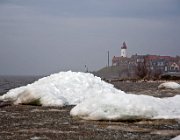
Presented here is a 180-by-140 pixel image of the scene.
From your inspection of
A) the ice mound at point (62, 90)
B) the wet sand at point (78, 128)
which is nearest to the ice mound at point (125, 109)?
the wet sand at point (78, 128)

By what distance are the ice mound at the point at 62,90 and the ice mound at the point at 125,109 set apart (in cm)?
501

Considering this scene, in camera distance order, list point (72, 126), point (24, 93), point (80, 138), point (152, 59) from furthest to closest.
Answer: point (152, 59) < point (24, 93) < point (72, 126) < point (80, 138)

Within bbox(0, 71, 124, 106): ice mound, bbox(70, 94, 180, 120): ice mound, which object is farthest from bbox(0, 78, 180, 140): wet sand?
bbox(0, 71, 124, 106): ice mound

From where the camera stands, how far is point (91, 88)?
20531 mm

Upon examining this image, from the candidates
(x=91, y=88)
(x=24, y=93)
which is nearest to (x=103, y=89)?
(x=91, y=88)

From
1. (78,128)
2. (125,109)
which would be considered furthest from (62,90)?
(78,128)

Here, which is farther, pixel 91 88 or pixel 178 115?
pixel 91 88

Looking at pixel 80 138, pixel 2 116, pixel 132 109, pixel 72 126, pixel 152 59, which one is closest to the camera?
pixel 80 138

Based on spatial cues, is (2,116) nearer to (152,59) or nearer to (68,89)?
(68,89)

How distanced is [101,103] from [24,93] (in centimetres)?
756

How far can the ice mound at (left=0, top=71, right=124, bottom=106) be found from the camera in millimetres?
18577

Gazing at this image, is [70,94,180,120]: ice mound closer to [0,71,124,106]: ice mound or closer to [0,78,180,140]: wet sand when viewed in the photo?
[0,78,180,140]: wet sand

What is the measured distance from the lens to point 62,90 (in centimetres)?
1989

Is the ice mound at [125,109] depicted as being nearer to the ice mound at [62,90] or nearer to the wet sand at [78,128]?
the wet sand at [78,128]
